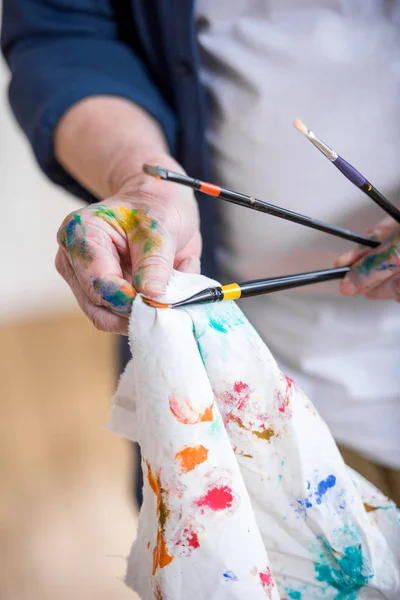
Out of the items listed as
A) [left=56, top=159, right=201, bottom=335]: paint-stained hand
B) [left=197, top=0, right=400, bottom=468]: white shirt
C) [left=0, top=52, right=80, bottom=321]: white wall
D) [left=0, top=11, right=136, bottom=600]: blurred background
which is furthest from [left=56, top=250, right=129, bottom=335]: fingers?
[left=0, top=52, right=80, bottom=321]: white wall

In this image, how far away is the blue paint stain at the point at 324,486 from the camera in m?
0.35

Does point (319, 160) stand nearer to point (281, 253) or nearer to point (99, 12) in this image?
point (281, 253)

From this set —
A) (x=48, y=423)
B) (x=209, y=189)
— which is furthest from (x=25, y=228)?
(x=209, y=189)

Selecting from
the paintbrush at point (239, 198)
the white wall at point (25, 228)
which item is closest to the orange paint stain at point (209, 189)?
the paintbrush at point (239, 198)

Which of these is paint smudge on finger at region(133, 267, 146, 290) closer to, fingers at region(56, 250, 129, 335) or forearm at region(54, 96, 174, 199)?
fingers at region(56, 250, 129, 335)

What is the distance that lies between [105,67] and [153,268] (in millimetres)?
294

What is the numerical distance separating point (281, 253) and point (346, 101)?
0.14 m

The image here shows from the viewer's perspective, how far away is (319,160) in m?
0.46

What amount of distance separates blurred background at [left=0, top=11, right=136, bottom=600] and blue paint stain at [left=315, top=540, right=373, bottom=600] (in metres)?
0.29

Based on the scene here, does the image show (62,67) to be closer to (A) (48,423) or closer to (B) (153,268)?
(B) (153,268)

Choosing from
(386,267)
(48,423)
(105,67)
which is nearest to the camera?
(386,267)

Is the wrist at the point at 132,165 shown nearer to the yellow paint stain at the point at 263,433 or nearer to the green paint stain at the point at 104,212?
the green paint stain at the point at 104,212

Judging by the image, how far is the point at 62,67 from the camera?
1.65 feet

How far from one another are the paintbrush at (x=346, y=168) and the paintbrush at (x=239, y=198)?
3cm
